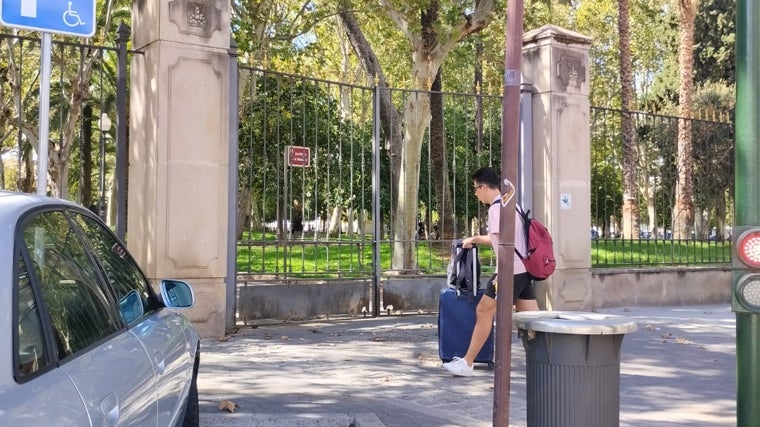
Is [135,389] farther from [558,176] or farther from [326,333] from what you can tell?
[558,176]

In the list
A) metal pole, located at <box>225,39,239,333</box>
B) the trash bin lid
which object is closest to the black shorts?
the trash bin lid

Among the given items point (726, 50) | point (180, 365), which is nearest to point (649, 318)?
point (180, 365)

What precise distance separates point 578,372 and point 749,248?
1.04 meters

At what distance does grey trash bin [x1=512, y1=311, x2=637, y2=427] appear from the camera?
146 inches

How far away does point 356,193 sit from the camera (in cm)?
1627

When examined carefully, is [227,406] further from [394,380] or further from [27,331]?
[27,331]

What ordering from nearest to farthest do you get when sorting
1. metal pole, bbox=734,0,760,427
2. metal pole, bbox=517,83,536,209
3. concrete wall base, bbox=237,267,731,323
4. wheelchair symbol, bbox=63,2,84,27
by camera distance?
metal pole, bbox=734,0,760,427 → wheelchair symbol, bbox=63,2,84,27 → concrete wall base, bbox=237,267,731,323 → metal pole, bbox=517,83,536,209

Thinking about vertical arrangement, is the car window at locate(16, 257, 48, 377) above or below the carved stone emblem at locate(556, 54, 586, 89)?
below

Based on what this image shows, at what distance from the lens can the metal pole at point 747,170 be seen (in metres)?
3.77

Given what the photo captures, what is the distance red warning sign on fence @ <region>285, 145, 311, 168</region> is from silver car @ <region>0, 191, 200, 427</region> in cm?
593

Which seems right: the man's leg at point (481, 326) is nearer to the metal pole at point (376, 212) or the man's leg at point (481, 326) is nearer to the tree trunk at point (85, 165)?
the metal pole at point (376, 212)

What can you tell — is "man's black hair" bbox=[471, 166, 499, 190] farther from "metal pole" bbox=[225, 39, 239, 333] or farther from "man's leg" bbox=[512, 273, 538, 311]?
"metal pole" bbox=[225, 39, 239, 333]

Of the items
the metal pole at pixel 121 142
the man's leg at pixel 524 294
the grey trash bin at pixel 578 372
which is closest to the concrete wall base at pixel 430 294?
the metal pole at pixel 121 142

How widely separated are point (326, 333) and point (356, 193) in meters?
7.34
